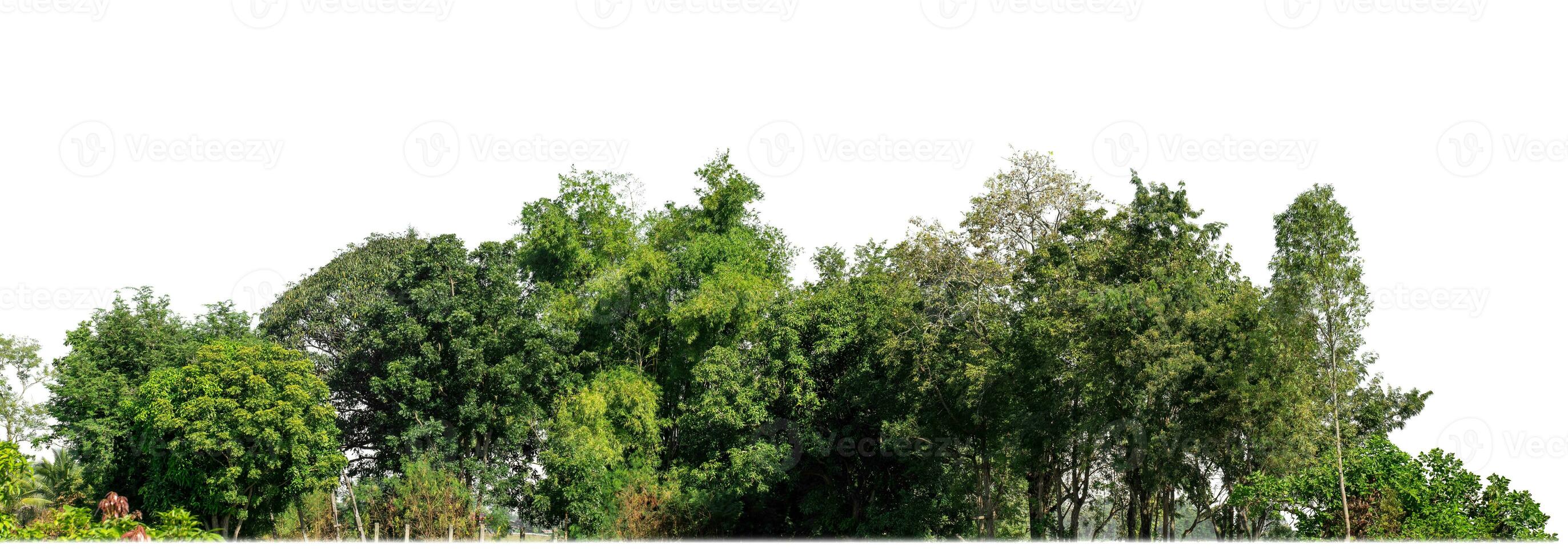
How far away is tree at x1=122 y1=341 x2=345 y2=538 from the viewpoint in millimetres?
24094

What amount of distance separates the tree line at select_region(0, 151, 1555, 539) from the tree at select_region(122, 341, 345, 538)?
73 mm

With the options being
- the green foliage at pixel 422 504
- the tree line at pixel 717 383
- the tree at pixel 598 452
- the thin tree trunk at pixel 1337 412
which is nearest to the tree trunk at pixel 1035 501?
the tree line at pixel 717 383

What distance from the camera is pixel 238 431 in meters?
24.2

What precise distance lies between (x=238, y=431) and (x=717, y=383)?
10.3m

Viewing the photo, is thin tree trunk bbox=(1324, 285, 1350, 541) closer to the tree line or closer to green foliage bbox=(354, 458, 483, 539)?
the tree line

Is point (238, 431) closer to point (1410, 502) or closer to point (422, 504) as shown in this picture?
point (422, 504)

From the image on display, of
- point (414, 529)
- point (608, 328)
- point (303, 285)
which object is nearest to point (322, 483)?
point (414, 529)

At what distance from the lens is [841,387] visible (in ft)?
87.4

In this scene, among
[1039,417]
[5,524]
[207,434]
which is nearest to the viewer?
[5,524]

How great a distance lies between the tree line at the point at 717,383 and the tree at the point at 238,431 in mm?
73

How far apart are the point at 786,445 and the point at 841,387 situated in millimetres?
1864

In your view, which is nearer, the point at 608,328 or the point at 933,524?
the point at 933,524

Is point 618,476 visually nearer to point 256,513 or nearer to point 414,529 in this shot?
point 414,529

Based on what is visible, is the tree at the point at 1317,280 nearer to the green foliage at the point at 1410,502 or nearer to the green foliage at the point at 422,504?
the green foliage at the point at 1410,502
